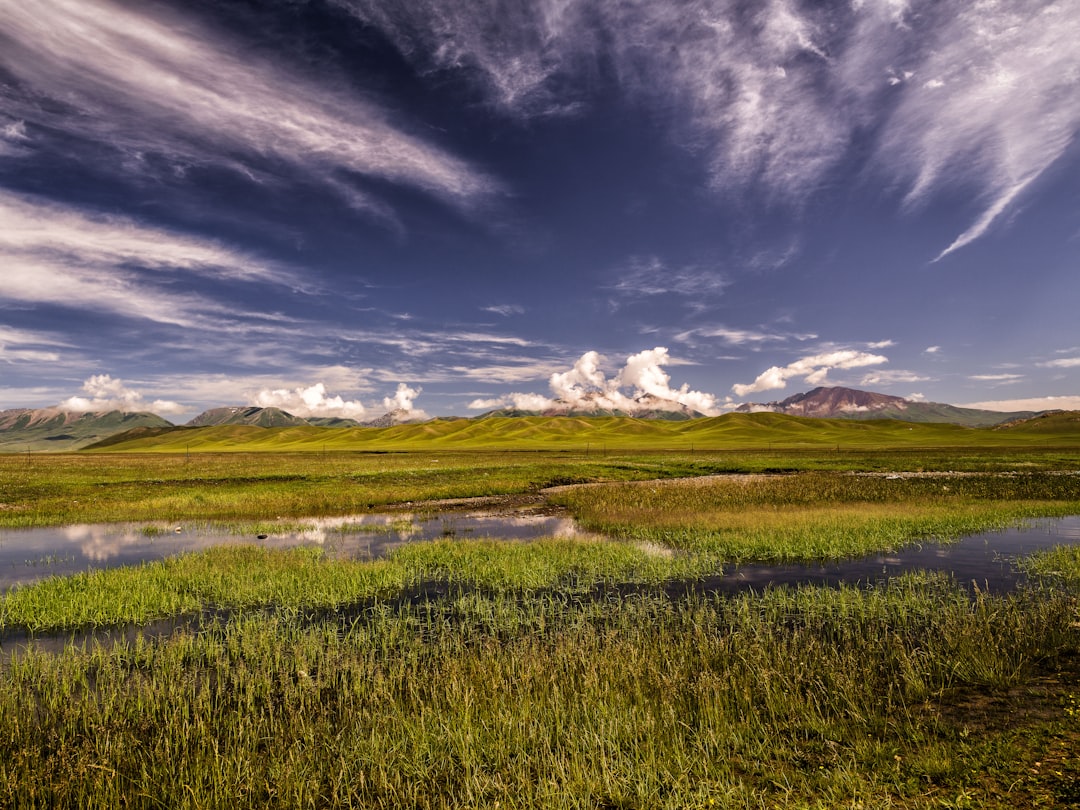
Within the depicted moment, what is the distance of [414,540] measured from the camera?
25516mm

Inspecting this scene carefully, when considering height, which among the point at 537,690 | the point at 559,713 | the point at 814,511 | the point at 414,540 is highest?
the point at 559,713

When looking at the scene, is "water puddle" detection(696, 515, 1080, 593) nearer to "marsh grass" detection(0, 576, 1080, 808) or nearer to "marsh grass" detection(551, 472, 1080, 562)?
"marsh grass" detection(551, 472, 1080, 562)

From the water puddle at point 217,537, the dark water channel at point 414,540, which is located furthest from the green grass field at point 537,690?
the water puddle at point 217,537

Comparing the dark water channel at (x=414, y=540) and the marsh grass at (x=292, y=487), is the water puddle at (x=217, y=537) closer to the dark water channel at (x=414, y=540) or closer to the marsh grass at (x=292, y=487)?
the dark water channel at (x=414, y=540)

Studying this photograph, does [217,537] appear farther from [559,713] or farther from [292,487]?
[559,713]

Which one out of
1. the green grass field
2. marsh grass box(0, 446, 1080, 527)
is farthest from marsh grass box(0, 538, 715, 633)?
marsh grass box(0, 446, 1080, 527)

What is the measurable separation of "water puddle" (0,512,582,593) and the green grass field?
4.09 m

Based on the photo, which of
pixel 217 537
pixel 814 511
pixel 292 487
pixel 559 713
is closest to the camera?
pixel 559 713

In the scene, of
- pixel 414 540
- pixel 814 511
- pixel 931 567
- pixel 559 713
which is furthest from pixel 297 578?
pixel 814 511

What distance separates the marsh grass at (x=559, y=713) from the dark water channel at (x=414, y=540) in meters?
2.69

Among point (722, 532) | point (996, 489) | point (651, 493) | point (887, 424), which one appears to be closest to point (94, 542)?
point (722, 532)

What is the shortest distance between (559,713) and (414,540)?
18746mm

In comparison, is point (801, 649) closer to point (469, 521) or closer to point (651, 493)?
point (469, 521)

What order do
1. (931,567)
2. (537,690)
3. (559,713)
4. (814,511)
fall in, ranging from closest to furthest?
(559,713) < (537,690) < (931,567) < (814,511)
